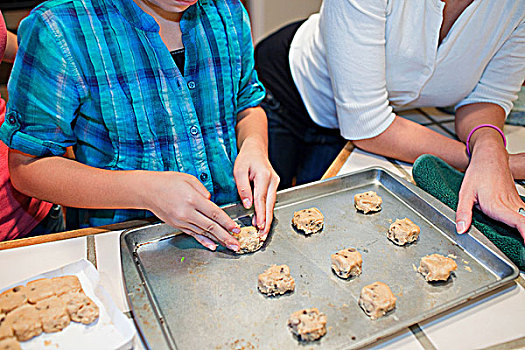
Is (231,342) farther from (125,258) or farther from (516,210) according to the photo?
(516,210)

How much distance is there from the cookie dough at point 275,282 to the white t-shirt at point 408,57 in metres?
0.47

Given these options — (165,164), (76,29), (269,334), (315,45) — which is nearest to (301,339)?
(269,334)

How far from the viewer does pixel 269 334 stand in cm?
61

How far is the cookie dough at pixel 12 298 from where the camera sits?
1.96 feet

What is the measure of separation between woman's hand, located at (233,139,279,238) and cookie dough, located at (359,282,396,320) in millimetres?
202

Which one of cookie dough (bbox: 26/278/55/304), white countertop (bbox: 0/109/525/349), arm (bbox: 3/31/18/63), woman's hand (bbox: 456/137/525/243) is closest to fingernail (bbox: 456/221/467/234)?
woman's hand (bbox: 456/137/525/243)

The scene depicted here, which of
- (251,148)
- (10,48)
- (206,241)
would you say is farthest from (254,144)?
(10,48)

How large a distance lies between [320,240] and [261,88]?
0.40 metres

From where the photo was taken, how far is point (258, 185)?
0.82m

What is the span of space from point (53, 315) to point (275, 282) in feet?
0.99

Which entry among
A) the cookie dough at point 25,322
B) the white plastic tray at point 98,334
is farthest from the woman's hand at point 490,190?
the cookie dough at point 25,322

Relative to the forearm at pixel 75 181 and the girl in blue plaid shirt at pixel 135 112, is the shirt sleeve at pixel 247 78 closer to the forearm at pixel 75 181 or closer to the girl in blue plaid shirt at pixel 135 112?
the girl in blue plaid shirt at pixel 135 112

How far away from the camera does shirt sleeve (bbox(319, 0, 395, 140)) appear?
91 cm

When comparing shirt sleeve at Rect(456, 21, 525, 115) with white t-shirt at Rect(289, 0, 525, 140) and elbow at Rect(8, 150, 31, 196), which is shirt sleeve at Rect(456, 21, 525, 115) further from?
elbow at Rect(8, 150, 31, 196)
